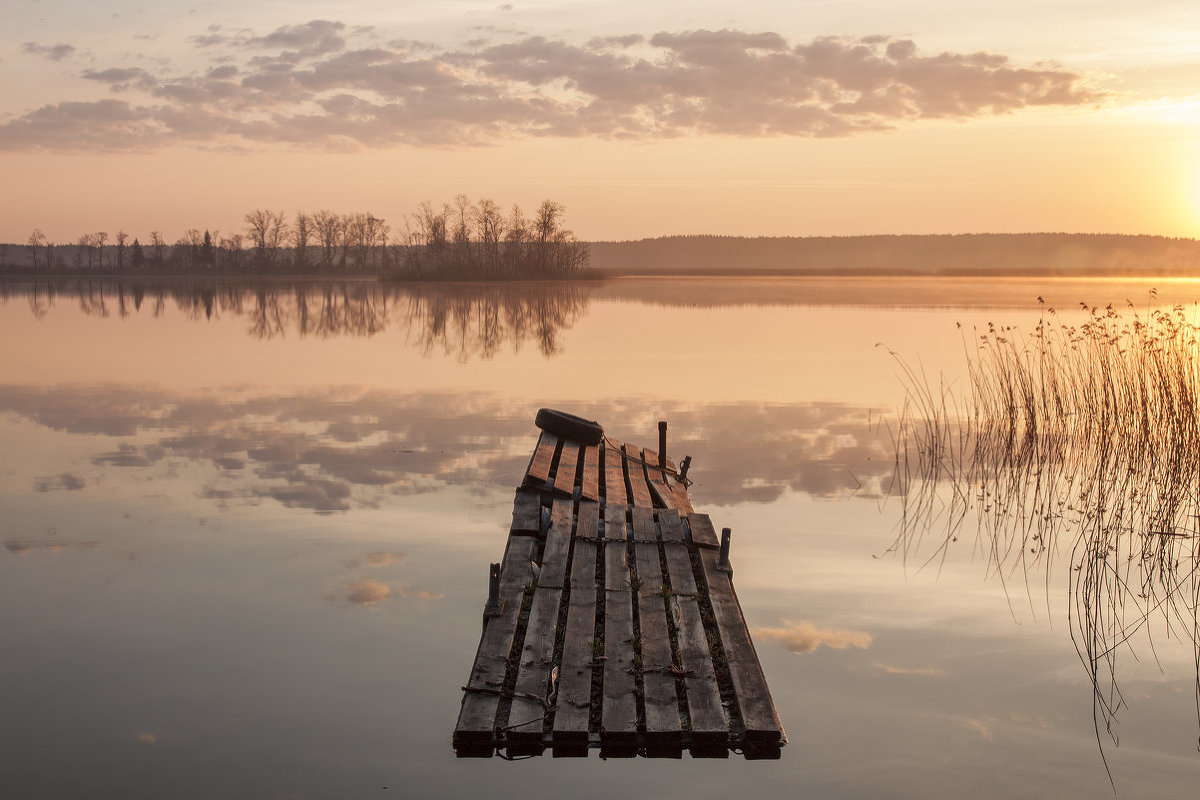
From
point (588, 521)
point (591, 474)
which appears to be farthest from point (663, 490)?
point (588, 521)

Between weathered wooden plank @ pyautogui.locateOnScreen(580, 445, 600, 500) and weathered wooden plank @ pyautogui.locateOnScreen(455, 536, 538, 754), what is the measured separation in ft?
7.54

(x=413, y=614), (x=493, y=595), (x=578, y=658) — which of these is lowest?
(x=413, y=614)

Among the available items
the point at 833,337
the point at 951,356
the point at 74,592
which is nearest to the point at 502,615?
the point at 74,592

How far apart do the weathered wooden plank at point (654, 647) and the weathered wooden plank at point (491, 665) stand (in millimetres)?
718

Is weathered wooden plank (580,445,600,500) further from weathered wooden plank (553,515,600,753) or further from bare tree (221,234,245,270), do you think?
bare tree (221,234,245,270)

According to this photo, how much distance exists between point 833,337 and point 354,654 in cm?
2226

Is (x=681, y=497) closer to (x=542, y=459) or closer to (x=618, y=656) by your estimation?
(x=542, y=459)

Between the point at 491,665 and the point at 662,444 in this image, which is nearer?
the point at 491,665

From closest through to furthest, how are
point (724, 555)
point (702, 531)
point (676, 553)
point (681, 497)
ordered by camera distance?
point (724, 555)
point (676, 553)
point (702, 531)
point (681, 497)

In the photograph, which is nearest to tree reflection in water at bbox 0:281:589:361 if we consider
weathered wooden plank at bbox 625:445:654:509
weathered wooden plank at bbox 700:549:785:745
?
weathered wooden plank at bbox 625:445:654:509

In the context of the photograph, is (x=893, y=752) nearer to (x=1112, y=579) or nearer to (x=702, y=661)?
(x=702, y=661)

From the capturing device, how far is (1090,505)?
31.9 feet

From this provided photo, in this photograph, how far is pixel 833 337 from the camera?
26562 mm

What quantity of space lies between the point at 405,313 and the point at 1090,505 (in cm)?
2944
